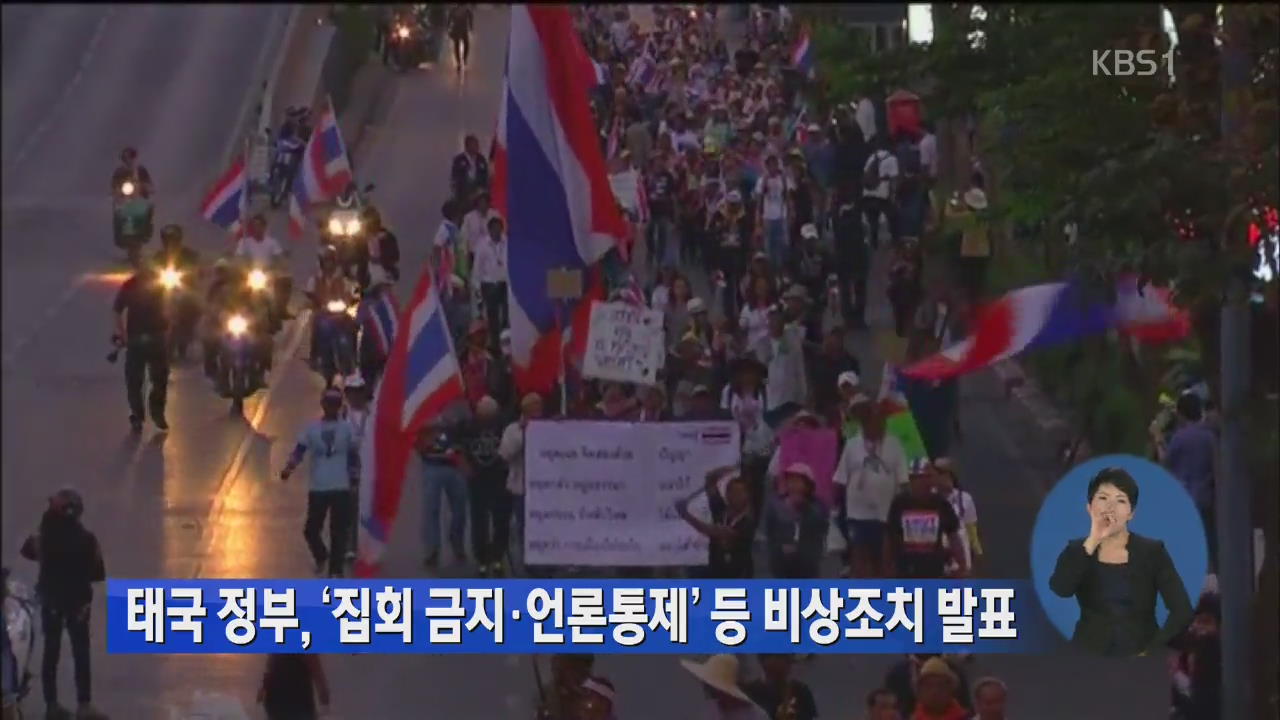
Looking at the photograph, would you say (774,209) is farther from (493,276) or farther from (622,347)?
(622,347)

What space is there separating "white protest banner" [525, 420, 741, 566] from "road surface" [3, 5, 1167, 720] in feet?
4.36

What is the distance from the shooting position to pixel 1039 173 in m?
17.6

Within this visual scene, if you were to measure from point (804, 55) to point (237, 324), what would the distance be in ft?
34.7

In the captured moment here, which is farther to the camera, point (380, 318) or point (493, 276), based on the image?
point (493, 276)

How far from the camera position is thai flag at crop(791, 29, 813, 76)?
30.4m

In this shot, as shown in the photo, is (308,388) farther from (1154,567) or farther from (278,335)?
(1154,567)

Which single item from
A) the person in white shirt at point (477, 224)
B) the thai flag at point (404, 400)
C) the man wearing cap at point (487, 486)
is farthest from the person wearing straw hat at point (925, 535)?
the person in white shirt at point (477, 224)

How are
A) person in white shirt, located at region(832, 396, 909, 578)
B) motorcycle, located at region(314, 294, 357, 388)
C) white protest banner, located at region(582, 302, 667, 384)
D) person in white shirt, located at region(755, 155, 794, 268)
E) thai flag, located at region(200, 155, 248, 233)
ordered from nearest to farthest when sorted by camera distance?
person in white shirt, located at region(832, 396, 909, 578), white protest banner, located at region(582, 302, 667, 384), motorcycle, located at region(314, 294, 357, 388), thai flag, located at region(200, 155, 248, 233), person in white shirt, located at region(755, 155, 794, 268)

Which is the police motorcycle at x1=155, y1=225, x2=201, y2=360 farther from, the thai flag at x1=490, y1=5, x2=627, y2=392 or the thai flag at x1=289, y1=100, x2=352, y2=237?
the thai flag at x1=490, y1=5, x2=627, y2=392

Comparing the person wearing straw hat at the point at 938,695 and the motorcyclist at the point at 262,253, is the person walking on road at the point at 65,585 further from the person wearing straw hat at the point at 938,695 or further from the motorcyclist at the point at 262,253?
the motorcyclist at the point at 262,253

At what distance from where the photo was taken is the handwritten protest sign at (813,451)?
1600 centimetres

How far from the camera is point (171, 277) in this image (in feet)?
74.9

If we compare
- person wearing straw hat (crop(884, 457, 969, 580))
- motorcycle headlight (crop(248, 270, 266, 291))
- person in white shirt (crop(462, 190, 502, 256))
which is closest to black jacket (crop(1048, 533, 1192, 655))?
person wearing straw hat (crop(884, 457, 969, 580))
